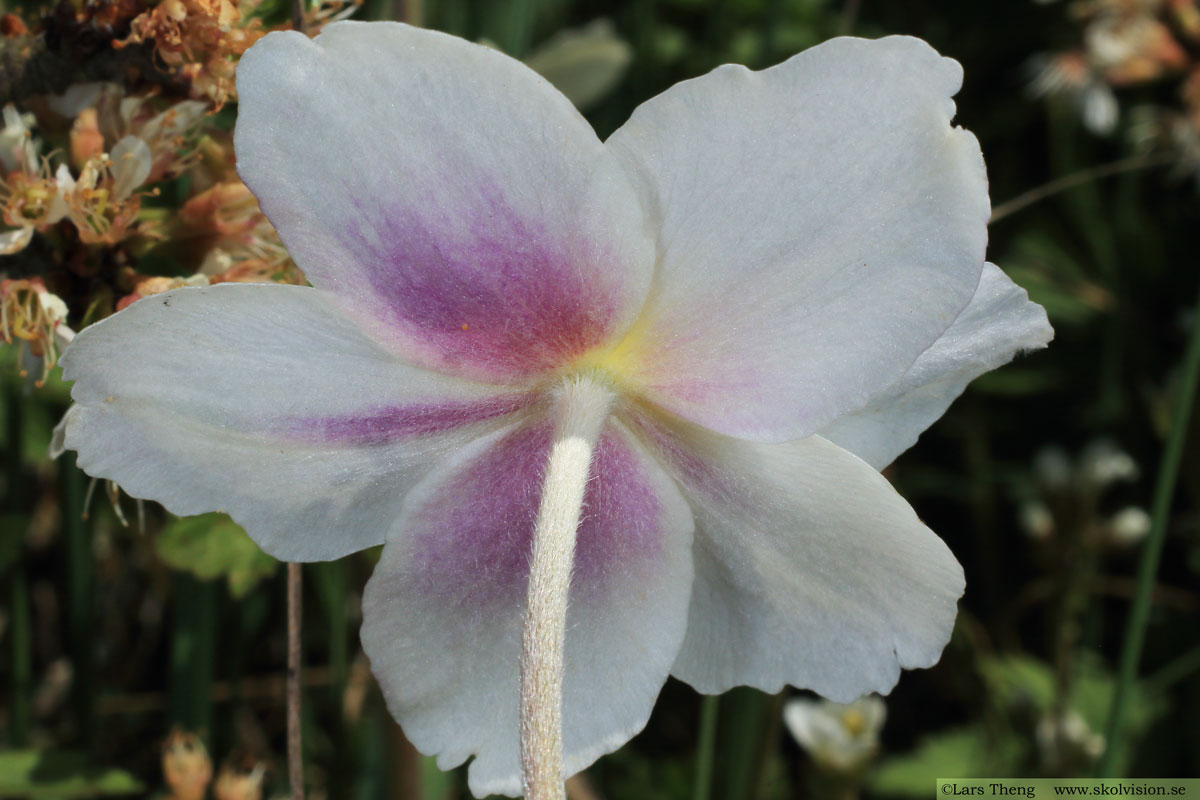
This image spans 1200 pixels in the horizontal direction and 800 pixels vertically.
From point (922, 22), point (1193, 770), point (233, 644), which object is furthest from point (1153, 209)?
point (233, 644)

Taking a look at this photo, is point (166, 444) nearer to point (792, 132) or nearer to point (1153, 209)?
point (792, 132)

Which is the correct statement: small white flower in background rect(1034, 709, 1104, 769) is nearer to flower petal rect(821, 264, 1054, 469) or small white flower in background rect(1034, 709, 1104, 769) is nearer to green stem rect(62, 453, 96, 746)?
flower petal rect(821, 264, 1054, 469)

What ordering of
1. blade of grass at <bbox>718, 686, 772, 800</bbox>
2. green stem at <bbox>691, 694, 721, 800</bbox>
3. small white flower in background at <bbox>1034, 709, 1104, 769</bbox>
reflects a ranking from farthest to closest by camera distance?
small white flower in background at <bbox>1034, 709, 1104, 769</bbox>
blade of grass at <bbox>718, 686, 772, 800</bbox>
green stem at <bbox>691, 694, 721, 800</bbox>

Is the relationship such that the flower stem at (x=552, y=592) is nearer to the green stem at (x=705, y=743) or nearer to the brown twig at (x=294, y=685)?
the brown twig at (x=294, y=685)

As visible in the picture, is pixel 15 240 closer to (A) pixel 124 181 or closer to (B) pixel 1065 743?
(A) pixel 124 181

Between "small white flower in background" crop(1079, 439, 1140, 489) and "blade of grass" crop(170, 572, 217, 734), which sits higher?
"blade of grass" crop(170, 572, 217, 734)

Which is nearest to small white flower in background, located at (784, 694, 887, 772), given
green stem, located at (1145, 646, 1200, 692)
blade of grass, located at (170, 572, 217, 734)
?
green stem, located at (1145, 646, 1200, 692)

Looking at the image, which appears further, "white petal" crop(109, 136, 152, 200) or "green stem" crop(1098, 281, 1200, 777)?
"green stem" crop(1098, 281, 1200, 777)

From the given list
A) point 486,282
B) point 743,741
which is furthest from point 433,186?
point 743,741
